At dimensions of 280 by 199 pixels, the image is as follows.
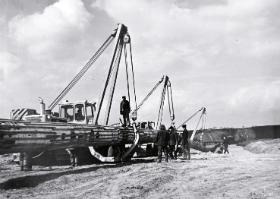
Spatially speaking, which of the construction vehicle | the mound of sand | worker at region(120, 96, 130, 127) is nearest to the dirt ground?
the construction vehicle

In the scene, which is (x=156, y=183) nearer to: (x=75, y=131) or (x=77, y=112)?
(x=75, y=131)

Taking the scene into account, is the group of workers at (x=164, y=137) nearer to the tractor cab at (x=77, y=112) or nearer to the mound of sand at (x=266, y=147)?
the tractor cab at (x=77, y=112)

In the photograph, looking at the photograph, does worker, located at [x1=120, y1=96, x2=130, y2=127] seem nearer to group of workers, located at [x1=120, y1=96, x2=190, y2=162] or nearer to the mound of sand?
group of workers, located at [x1=120, y1=96, x2=190, y2=162]

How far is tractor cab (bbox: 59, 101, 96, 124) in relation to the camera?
787 inches

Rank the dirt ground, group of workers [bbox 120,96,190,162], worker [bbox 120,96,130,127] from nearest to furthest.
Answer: the dirt ground, group of workers [bbox 120,96,190,162], worker [bbox 120,96,130,127]

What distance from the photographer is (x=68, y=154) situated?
58.3ft

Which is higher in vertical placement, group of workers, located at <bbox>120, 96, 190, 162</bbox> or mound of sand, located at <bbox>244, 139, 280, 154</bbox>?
group of workers, located at <bbox>120, 96, 190, 162</bbox>

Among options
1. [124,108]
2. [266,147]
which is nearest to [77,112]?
[124,108]

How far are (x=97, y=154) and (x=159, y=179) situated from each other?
667cm

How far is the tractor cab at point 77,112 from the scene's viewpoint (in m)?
20.0

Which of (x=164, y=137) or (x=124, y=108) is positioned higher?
(x=124, y=108)

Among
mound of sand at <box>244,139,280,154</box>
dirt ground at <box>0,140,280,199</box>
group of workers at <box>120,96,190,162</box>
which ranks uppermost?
group of workers at <box>120,96,190,162</box>

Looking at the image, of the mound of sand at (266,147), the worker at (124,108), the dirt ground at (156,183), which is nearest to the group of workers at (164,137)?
the worker at (124,108)

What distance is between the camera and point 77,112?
20.2 m
